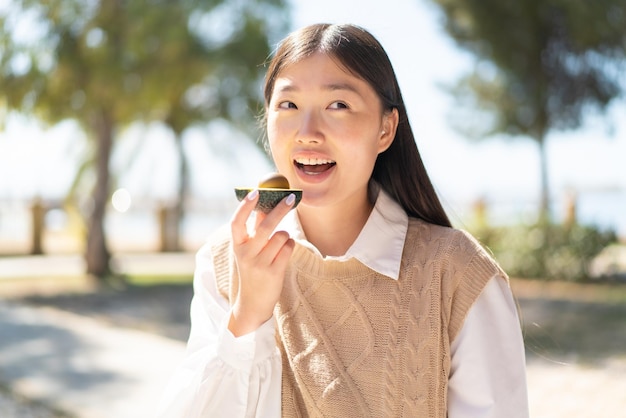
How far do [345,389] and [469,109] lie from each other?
17.0m

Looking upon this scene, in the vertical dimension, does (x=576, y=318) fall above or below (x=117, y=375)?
below

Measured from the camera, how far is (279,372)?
1.93 m

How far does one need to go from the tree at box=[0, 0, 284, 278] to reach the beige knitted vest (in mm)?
8390

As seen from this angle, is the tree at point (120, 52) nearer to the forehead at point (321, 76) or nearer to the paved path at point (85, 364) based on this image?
the paved path at point (85, 364)

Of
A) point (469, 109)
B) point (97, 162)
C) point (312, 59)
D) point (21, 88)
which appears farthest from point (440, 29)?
point (312, 59)

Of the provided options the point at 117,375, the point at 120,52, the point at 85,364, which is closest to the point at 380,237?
the point at 117,375

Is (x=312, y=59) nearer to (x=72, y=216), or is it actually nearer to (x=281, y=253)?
(x=281, y=253)

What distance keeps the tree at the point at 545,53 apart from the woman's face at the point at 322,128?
10.8m

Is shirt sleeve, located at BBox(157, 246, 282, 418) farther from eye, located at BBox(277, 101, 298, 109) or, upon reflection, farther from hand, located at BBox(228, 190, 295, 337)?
eye, located at BBox(277, 101, 298, 109)

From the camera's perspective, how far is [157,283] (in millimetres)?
12102

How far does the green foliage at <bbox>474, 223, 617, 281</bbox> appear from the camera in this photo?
11.3 m

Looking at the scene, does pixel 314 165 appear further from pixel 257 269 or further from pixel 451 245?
pixel 451 245

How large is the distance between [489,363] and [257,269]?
622mm

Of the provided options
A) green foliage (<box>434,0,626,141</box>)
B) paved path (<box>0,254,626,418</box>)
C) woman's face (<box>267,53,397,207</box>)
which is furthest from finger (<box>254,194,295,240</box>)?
green foliage (<box>434,0,626,141</box>)
